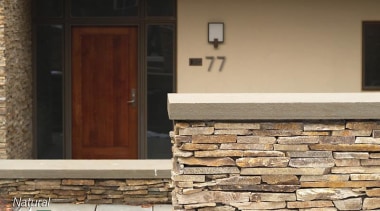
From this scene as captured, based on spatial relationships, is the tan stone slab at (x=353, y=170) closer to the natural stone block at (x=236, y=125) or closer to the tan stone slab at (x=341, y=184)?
the tan stone slab at (x=341, y=184)

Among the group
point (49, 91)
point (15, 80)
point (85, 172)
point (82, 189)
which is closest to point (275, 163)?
point (85, 172)

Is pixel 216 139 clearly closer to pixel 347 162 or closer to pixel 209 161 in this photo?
pixel 209 161

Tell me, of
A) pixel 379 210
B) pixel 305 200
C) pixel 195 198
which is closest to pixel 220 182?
pixel 195 198

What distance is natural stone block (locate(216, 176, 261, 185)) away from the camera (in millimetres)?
4926

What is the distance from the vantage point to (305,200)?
4965mm

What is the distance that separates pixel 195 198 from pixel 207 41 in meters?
6.38

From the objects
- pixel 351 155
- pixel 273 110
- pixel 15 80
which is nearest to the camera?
pixel 273 110

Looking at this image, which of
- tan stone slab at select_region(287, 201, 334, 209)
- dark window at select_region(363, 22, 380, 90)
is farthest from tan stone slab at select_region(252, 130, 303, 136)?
dark window at select_region(363, 22, 380, 90)

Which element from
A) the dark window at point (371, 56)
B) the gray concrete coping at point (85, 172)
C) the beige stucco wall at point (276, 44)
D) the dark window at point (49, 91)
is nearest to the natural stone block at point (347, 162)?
the gray concrete coping at point (85, 172)

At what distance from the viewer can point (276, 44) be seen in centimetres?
1120

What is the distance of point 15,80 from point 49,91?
4.25 ft

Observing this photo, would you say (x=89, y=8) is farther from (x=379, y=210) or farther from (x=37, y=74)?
(x=379, y=210)

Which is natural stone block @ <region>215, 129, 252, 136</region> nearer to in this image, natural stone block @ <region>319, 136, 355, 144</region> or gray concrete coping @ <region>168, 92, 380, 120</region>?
gray concrete coping @ <region>168, 92, 380, 120</region>

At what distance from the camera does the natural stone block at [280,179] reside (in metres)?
4.94
